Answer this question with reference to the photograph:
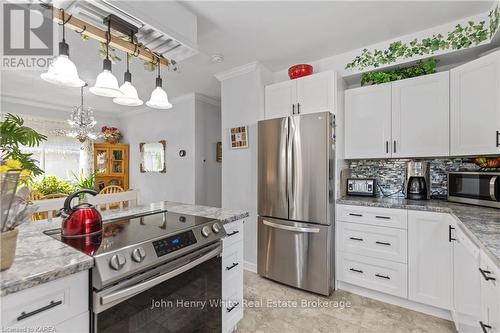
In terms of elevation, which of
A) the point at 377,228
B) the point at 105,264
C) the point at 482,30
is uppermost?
the point at 482,30

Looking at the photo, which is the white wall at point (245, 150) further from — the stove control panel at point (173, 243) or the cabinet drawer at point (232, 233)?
the stove control panel at point (173, 243)

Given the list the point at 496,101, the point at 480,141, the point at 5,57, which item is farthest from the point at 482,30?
the point at 5,57

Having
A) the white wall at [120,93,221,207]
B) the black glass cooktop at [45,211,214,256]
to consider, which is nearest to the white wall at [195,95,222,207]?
the white wall at [120,93,221,207]

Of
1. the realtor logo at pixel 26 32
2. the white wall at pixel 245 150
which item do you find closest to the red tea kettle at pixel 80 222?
the realtor logo at pixel 26 32

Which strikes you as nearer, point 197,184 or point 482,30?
point 482,30

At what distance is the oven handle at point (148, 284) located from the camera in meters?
0.90

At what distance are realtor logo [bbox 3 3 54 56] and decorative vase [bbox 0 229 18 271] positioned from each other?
181cm

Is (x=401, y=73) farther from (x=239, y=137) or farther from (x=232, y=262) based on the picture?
(x=232, y=262)

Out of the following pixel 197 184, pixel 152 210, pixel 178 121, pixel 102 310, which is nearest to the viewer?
pixel 102 310

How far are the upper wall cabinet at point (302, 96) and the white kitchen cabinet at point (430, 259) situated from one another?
1358 millimetres

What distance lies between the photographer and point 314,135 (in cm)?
227

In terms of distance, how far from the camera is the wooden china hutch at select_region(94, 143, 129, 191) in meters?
5.04

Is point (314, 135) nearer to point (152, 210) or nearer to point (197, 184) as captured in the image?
point (152, 210)

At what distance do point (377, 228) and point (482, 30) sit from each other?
6.33 ft
